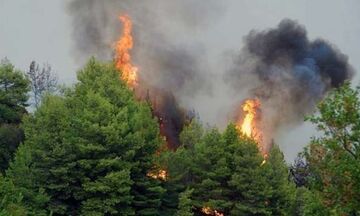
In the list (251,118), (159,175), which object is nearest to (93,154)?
(159,175)

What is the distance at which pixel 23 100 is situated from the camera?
66.1 meters

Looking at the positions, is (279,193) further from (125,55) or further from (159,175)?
(125,55)

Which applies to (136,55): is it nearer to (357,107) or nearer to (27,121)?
(27,121)

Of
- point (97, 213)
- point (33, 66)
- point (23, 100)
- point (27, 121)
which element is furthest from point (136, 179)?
point (33, 66)

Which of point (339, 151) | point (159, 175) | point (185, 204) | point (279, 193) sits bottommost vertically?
point (339, 151)

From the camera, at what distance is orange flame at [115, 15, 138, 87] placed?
8388 cm

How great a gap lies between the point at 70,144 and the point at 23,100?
16586 millimetres

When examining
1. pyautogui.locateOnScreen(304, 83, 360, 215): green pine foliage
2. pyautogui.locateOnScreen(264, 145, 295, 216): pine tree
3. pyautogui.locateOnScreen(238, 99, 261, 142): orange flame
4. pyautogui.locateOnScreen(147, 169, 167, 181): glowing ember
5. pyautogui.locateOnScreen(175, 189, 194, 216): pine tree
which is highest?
pyautogui.locateOnScreen(238, 99, 261, 142): orange flame

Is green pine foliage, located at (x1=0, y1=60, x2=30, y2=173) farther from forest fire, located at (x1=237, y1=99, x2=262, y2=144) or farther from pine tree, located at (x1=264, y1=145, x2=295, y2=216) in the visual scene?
forest fire, located at (x1=237, y1=99, x2=262, y2=144)

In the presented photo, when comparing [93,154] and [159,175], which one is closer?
[93,154]

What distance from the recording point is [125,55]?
8694 centimetres

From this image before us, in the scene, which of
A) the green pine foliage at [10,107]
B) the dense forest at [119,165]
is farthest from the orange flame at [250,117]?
the green pine foliage at [10,107]

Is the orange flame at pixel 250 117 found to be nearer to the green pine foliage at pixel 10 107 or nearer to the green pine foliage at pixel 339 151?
the green pine foliage at pixel 10 107

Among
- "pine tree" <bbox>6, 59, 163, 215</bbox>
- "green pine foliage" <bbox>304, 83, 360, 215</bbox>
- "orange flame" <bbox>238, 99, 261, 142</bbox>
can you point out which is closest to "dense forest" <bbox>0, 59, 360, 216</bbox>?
"pine tree" <bbox>6, 59, 163, 215</bbox>
